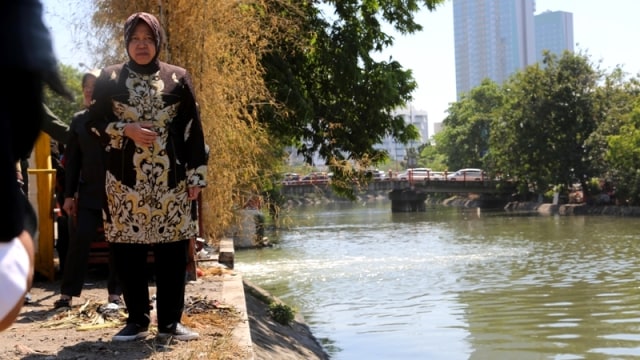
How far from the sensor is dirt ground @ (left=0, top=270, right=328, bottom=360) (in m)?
4.05

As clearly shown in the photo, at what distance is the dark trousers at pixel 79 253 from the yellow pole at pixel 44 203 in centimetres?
97

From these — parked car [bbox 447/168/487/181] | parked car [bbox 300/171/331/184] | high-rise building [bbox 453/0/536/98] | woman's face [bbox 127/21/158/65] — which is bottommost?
parked car [bbox 300/171/331/184]

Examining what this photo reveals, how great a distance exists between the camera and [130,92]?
416 centimetres

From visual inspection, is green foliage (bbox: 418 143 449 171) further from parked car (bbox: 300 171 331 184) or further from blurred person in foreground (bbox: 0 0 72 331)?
blurred person in foreground (bbox: 0 0 72 331)

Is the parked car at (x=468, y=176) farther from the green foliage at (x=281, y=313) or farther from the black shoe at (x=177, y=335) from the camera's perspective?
the black shoe at (x=177, y=335)

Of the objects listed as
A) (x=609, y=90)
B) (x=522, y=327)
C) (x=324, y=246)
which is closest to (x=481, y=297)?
(x=522, y=327)

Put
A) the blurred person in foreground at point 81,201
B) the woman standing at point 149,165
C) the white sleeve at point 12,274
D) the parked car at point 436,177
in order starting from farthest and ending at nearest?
the parked car at point 436,177 < the blurred person in foreground at point 81,201 < the woman standing at point 149,165 < the white sleeve at point 12,274

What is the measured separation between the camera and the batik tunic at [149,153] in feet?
13.6

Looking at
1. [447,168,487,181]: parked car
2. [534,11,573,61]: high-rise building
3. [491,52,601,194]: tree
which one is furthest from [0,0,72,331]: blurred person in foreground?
[534,11,573,61]: high-rise building

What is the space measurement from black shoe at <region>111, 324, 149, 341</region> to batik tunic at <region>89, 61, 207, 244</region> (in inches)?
19.5

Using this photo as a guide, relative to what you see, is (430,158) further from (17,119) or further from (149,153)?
(17,119)

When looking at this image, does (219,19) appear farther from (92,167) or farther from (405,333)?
(405,333)

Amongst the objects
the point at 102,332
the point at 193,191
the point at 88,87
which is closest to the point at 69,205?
the point at 88,87

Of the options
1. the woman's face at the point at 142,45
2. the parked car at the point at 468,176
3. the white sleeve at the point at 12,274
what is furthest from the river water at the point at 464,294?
the parked car at the point at 468,176
